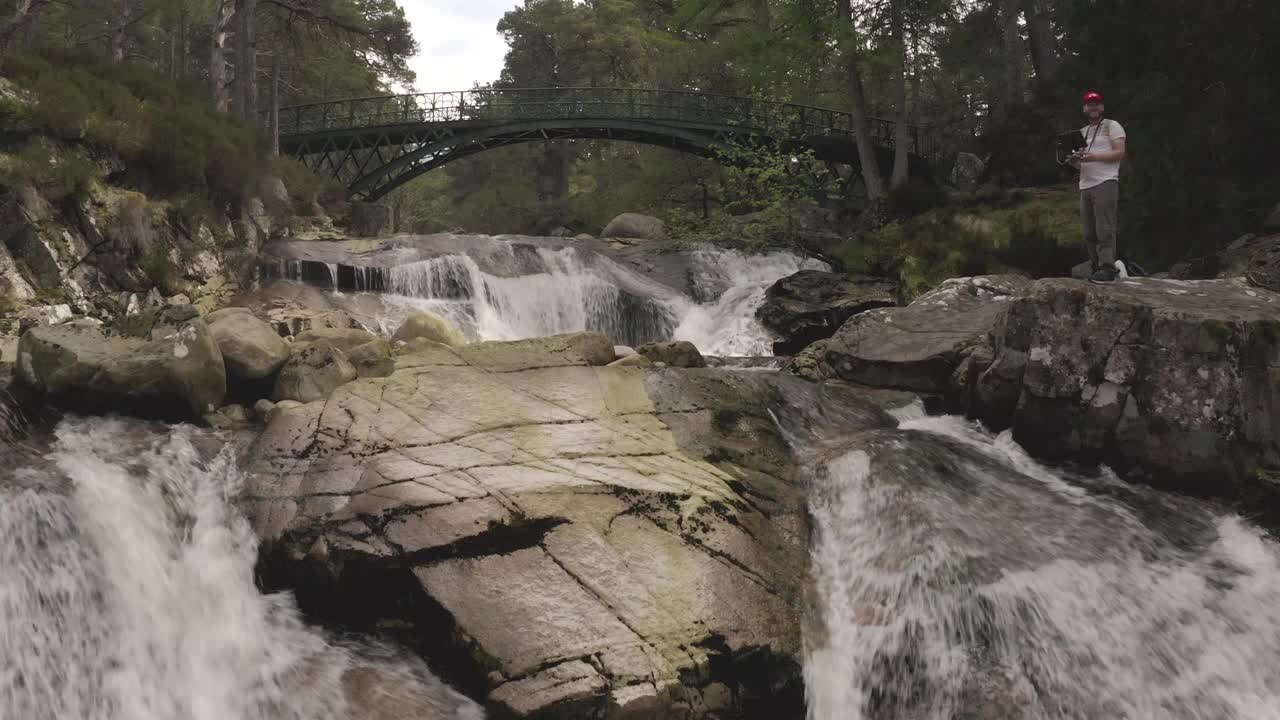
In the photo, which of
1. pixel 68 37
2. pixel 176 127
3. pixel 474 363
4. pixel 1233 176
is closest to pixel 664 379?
pixel 474 363

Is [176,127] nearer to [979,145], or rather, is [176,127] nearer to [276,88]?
[276,88]

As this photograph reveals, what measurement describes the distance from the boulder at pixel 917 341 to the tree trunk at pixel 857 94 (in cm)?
999

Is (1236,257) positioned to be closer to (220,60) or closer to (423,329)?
(423,329)

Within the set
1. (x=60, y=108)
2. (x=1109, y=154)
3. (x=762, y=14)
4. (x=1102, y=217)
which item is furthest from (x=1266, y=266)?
(x=762, y=14)

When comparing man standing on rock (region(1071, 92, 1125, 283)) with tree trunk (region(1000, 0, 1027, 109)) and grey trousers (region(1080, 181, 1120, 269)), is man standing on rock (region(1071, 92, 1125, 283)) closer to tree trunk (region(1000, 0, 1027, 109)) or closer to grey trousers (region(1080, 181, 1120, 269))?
grey trousers (region(1080, 181, 1120, 269))

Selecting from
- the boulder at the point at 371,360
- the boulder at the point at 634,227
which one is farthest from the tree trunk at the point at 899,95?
the boulder at the point at 371,360

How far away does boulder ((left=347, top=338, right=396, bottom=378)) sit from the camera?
7.35 metres

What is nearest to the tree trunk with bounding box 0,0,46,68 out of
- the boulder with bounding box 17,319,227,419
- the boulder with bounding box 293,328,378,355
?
the boulder with bounding box 17,319,227,419

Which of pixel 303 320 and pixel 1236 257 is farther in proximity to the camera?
pixel 303 320

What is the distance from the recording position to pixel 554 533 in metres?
5.41

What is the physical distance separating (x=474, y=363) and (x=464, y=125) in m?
20.6

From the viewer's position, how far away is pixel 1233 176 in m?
10.5

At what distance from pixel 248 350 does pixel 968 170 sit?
2024cm

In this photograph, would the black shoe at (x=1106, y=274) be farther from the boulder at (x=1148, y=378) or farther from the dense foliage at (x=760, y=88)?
the dense foliage at (x=760, y=88)
